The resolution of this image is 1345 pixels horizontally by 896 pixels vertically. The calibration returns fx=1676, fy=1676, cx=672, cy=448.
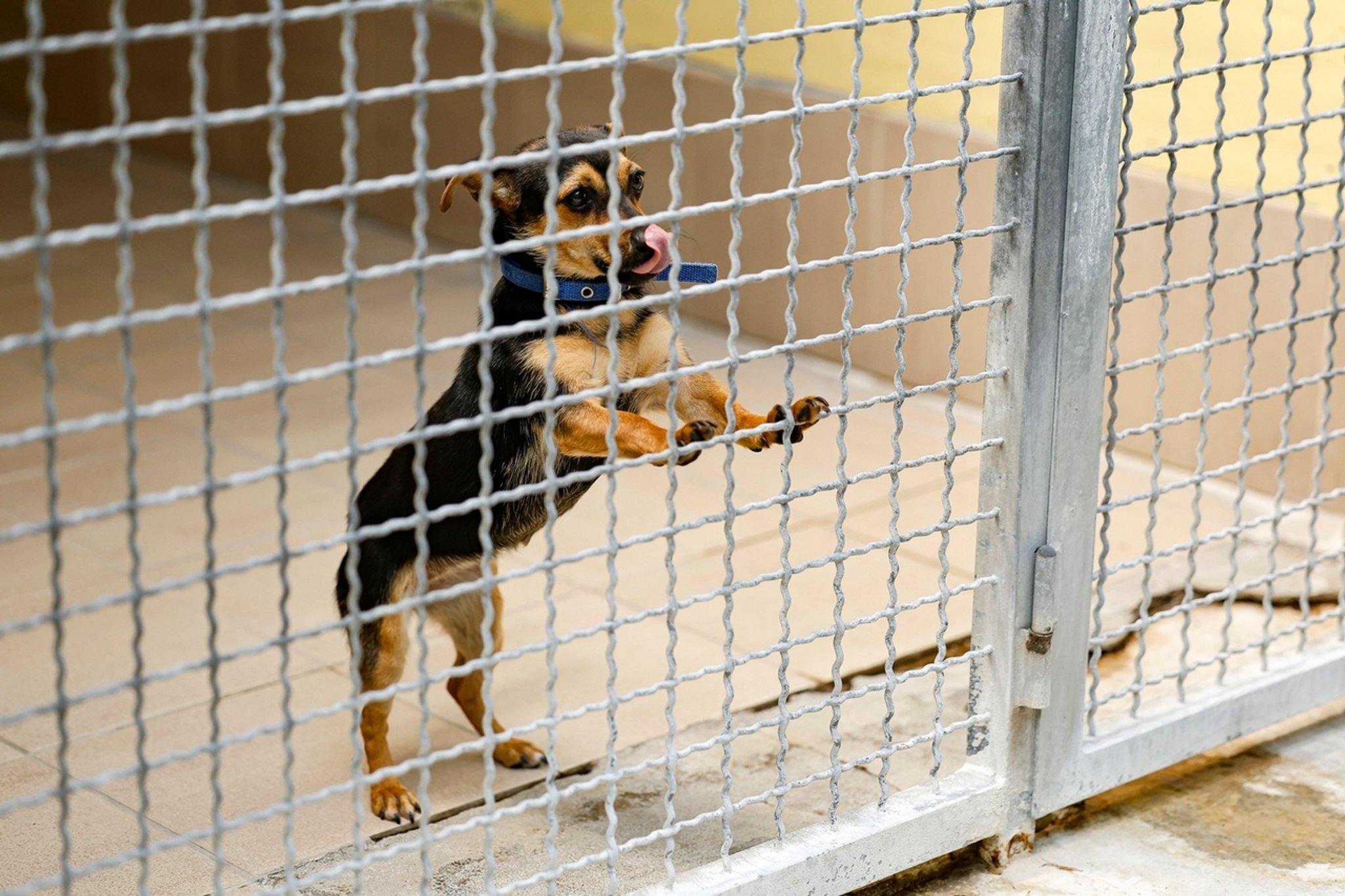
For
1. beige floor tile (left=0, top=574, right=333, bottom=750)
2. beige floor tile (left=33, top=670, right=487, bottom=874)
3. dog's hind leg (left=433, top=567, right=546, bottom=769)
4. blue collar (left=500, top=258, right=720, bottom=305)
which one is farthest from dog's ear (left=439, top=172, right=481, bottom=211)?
beige floor tile (left=0, top=574, right=333, bottom=750)

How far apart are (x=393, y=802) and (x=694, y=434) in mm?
1213

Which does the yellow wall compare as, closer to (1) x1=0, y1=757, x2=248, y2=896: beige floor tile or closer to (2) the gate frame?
(2) the gate frame

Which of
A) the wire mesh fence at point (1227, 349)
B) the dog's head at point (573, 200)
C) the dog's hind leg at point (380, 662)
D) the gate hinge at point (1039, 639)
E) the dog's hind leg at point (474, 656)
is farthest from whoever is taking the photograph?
the wire mesh fence at point (1227, 349)

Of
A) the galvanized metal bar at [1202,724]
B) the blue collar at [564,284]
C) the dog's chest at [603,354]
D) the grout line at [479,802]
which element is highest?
the blue collar at [564,284]

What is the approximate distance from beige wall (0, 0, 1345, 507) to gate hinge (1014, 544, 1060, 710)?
86.8 inches

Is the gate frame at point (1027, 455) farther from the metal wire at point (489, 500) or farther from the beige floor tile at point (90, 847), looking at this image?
the beige floor tile at point (90, 847)

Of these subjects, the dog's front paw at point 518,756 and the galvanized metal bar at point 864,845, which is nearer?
the galvanized metal bar at point 864,845

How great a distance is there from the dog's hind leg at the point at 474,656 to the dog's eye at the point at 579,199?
2.70 ft

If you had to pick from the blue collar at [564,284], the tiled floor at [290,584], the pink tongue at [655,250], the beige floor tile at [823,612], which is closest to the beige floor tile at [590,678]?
the tiled floor at [290,584]

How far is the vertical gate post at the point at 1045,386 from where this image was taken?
9.24 ft

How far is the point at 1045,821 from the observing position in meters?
3.30

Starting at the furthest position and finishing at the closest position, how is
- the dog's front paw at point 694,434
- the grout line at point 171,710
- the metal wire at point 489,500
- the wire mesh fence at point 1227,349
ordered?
1. the wire mesh fence at point 1227,349
2. the grout line at point 171,710
3. the dog's front paw at point 694,434
4. the metal wire at point 489,500

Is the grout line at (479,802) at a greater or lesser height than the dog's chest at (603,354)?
lesser

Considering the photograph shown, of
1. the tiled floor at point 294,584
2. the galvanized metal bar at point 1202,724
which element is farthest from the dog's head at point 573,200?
the galvanized metal bar at point 1202,724
